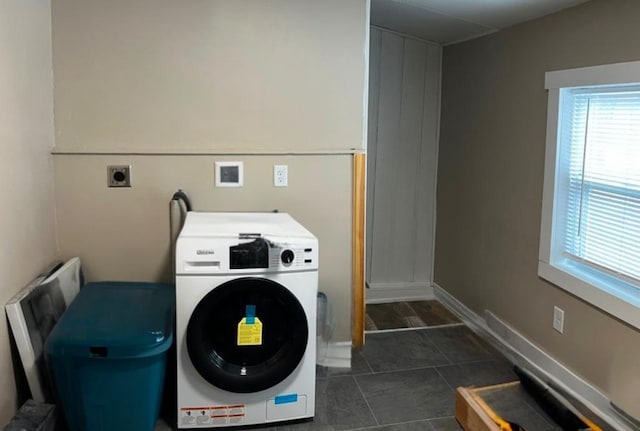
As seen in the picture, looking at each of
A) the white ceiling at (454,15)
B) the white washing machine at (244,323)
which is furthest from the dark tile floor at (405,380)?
the white ceiling at (454,15)

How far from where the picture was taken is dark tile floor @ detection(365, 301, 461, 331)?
376 centimetres

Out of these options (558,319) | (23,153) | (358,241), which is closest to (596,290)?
(558,319)

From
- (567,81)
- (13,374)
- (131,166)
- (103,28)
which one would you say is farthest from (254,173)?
(567,81)

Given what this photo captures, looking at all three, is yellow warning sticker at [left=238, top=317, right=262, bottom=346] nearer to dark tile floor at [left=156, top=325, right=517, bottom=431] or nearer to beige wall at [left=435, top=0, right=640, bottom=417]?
dark tile floor at [left=156, top=325, right=517, bottom=431]

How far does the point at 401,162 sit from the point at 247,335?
87.0 inches

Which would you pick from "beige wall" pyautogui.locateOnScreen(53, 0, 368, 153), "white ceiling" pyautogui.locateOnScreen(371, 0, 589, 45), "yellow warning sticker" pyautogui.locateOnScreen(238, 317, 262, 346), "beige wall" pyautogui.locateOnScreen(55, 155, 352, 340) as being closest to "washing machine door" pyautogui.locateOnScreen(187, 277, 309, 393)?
"yellow warning sticker" pyautogui.locateOnScreen(238, 317, 262, 346)

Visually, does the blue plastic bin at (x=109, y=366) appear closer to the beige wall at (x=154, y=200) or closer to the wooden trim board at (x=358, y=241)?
the beige wall at (x=154, y=200)

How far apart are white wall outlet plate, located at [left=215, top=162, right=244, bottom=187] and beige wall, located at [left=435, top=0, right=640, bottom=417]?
162 centimetres

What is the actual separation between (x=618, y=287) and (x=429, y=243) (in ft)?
6.03

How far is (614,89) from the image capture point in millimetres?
2525

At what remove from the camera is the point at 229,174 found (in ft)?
9.45

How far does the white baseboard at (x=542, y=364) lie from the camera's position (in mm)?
2559

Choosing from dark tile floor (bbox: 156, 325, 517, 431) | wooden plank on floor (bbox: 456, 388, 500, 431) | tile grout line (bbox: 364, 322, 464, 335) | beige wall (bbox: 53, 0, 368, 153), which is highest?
beige wall (bbox: 53, 0, 368, 153)

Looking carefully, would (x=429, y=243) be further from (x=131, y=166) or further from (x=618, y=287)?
(x=131, y=166)
